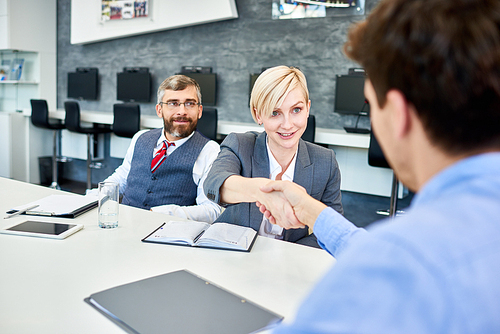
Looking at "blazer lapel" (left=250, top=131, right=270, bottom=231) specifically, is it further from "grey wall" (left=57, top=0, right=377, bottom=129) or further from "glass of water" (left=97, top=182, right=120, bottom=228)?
"grey wall" (left=57, top=0, right=377, bottom=129)

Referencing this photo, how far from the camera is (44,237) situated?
4.54ft

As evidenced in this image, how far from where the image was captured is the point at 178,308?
0.90 metres

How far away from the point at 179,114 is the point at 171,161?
32 cm

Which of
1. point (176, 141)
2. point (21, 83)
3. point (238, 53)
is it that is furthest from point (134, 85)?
point (176, 141)

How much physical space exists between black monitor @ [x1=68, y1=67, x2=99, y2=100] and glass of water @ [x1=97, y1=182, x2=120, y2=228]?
4967mm

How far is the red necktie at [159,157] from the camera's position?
2354mm

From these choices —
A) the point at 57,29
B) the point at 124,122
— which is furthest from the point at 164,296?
the point at 57,29

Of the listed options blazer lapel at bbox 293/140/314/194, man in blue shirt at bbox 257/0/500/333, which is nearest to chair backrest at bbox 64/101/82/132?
blazer lapel at bbox 293/140/314/194

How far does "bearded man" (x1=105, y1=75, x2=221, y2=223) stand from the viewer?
91.7 inches

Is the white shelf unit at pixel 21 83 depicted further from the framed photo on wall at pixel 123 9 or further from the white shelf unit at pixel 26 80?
the framed photo on wall at pixel 123 9

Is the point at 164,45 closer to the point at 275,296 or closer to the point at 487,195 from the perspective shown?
the point at 275,296

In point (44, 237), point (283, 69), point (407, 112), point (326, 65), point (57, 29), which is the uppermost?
point (57, 29)

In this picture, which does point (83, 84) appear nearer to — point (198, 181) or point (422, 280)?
point (198, 181)

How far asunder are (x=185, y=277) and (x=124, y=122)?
3807mm
